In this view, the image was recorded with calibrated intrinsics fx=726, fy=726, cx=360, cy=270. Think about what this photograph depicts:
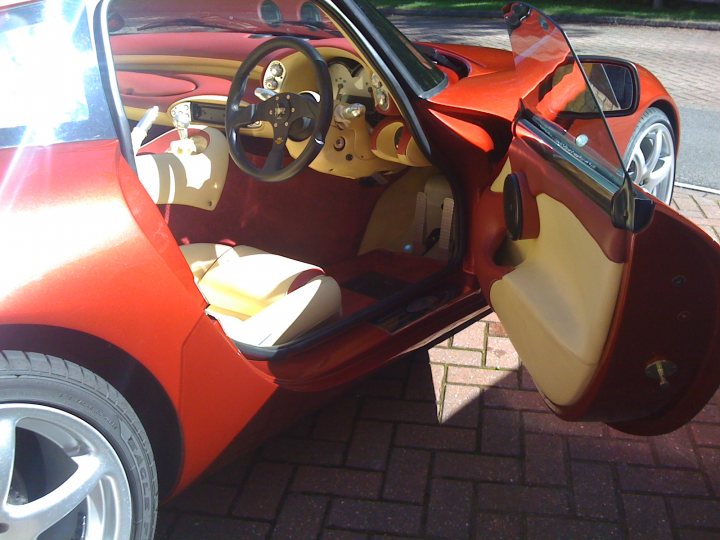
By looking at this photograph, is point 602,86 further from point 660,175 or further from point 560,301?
point 560,301

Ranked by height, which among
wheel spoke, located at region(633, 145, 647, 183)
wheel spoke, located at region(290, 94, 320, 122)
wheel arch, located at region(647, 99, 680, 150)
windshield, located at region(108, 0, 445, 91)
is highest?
windshield, located at region(108, 0, 445, 91)

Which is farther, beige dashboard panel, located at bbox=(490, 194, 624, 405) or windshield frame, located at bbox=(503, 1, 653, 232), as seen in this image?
beige dashboard panel, located at bbox=(490, 194, 624, 405)

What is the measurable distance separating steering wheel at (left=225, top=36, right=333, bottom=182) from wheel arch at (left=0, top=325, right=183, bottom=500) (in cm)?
90

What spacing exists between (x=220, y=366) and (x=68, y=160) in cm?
57

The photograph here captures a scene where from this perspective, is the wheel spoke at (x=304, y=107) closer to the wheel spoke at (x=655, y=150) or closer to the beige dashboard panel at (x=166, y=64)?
the beige dashboard panel at (x=166, y=64)

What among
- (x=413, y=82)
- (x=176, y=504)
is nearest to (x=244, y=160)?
(x=413, y=82)

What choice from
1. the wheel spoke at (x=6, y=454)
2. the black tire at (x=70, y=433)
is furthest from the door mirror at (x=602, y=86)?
the wheel spoke at (x=6, y=454)

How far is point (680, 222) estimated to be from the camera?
4.99 ft

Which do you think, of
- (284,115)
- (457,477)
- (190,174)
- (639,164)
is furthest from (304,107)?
(639,164)

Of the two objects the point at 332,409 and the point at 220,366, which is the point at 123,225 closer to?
the point at 220,366

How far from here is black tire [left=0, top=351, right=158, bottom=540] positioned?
1.37m

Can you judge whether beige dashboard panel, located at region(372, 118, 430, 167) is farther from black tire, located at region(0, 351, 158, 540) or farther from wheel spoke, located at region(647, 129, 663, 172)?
black tire, located at region(0, 351, 158, 540)

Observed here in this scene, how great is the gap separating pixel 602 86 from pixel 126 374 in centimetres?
189

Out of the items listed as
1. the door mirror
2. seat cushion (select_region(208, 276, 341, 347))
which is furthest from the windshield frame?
seat cushion (select_region(208, 276, 341, 347))
